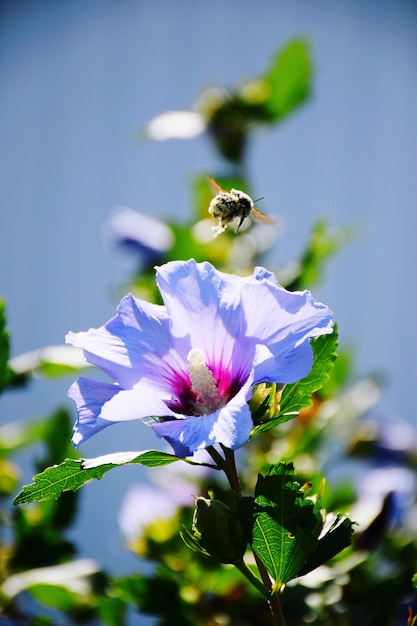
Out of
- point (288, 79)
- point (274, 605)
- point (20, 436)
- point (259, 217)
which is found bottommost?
point (274, 605)

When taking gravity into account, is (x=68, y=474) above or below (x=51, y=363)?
below

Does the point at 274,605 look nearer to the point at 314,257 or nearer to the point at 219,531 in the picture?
the point at 219,531

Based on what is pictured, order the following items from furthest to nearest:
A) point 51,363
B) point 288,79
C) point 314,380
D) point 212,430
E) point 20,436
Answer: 1. point 288,79
2. point 20,436
3. point 51,363
4. point 314,380
5. point 212,430

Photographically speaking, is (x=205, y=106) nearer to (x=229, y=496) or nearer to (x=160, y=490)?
(x=160, y=490)

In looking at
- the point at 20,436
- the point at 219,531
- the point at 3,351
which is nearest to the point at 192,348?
the point at 219,531

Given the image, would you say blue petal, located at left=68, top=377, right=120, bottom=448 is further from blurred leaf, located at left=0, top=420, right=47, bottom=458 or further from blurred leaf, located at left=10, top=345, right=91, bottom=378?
blurred leaf, located at left=0, top=420, right=47, bottom=458
